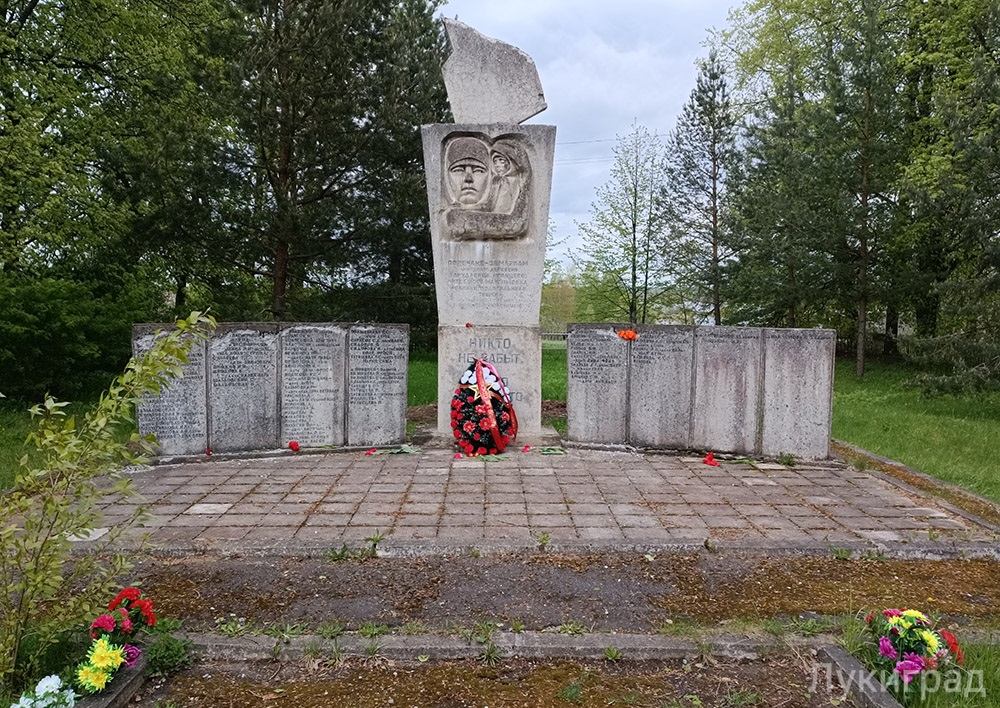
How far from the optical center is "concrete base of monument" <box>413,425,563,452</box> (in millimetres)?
6441

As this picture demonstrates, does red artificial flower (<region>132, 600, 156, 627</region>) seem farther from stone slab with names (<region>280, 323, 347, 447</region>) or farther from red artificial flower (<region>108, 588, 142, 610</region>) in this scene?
stone slab with names (<region>280, 323, 347, 447</region>)

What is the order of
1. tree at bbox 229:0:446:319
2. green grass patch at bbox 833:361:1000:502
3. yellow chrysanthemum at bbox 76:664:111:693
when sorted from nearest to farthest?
yellow chrysanthemum at bbox 76:664:111:693, green grass patch at bbox 833:361:1000:502, tree at bbox 229:0:446:319

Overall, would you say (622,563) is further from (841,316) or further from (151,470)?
(841,316)

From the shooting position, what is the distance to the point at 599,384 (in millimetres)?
6312

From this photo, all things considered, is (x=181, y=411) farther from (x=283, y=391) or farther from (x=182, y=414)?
(x=283, y=391)

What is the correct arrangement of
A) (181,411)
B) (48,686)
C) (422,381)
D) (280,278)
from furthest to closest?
(422,381)
(280,278)
(181,411)
(48,686)

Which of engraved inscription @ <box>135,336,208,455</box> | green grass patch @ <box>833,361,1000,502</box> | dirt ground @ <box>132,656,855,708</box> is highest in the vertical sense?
engraved inscription @ <box>135,336,208,455</box>

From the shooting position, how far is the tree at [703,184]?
18625mm

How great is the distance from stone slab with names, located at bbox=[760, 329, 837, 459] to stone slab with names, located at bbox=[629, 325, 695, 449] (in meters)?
0.69

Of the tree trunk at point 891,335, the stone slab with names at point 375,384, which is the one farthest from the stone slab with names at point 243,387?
the tree trunk at point 891,335

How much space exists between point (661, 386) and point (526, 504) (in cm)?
233

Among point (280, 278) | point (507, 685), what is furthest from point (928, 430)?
point (280, 278)

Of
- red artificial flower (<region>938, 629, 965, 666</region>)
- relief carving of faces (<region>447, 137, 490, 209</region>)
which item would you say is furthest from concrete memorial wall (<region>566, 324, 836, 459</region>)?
red artificial flower (<region>938, 629, 965, 666</region>)

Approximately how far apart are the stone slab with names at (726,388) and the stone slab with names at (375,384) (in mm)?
2783
